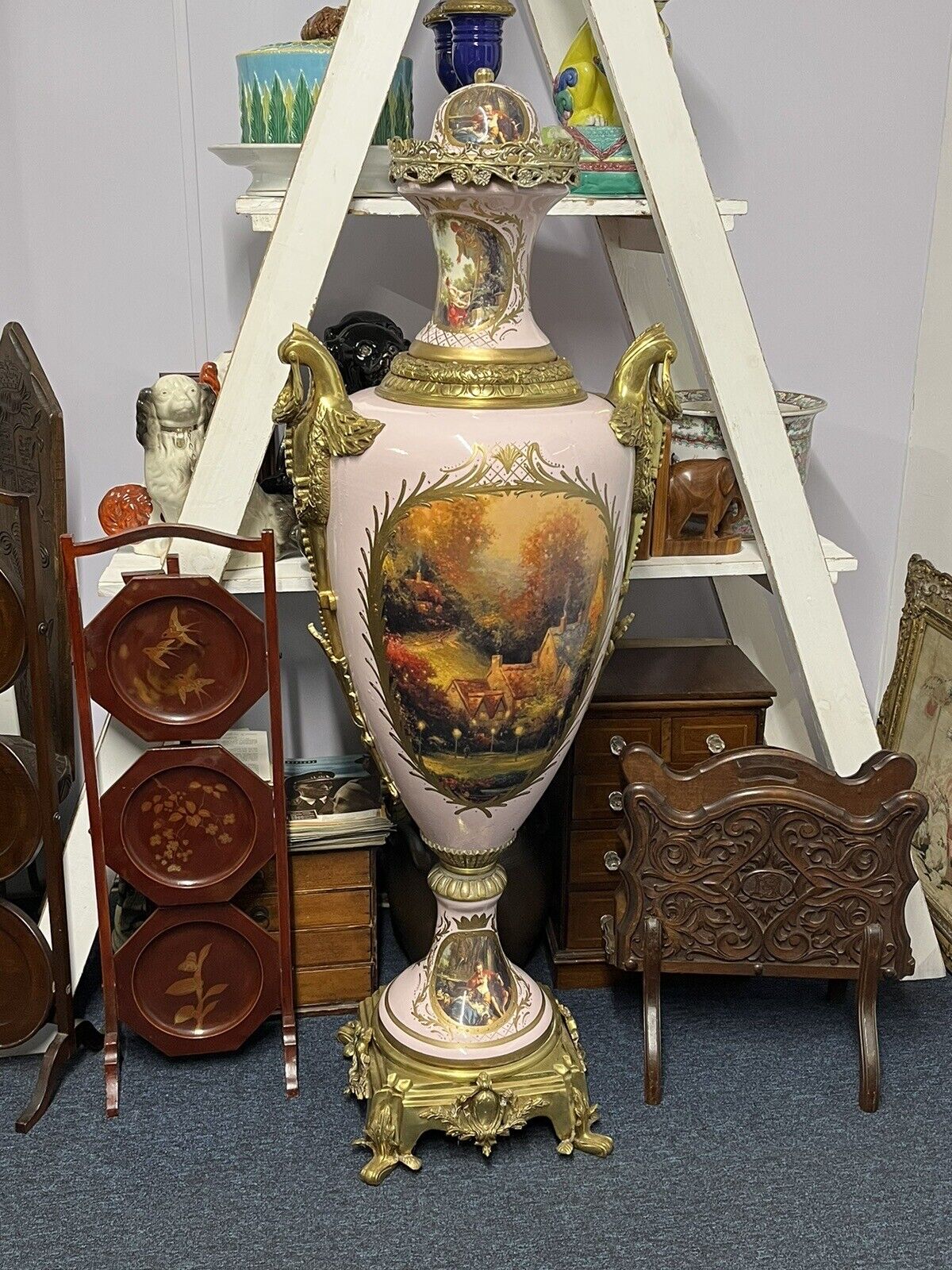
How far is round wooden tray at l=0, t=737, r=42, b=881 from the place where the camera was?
6.01 feet

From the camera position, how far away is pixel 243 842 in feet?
6.21

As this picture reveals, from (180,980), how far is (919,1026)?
49.4 inches

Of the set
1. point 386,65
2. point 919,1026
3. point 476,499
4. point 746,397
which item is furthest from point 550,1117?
point 386,65

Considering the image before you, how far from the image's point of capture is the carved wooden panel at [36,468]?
191 centimetres

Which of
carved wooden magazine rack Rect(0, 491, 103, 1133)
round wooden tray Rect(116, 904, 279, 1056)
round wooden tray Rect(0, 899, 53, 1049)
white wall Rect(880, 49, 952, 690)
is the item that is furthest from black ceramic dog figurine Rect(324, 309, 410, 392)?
white wall Rect(880, 49, 952, 690)

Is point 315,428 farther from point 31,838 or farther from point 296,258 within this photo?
point 31,838

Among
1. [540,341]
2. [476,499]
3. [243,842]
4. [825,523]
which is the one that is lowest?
[243,842]

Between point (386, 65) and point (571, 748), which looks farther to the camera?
point (571, 748)

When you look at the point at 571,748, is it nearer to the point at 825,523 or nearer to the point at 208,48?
the point at 825,523

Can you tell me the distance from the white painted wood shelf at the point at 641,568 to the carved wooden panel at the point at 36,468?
110 millimetres

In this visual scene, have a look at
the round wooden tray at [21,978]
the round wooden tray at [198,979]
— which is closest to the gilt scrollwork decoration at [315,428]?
the round wooden tray at [198,979]

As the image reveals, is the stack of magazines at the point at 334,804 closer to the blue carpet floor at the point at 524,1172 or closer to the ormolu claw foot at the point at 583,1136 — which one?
the blue carpet floor at the point at 524,1172

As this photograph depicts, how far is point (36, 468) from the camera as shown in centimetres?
198

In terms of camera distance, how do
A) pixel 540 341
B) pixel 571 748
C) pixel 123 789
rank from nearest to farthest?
pixel 540 341 → pixel 123 789 → pixel 571 748
